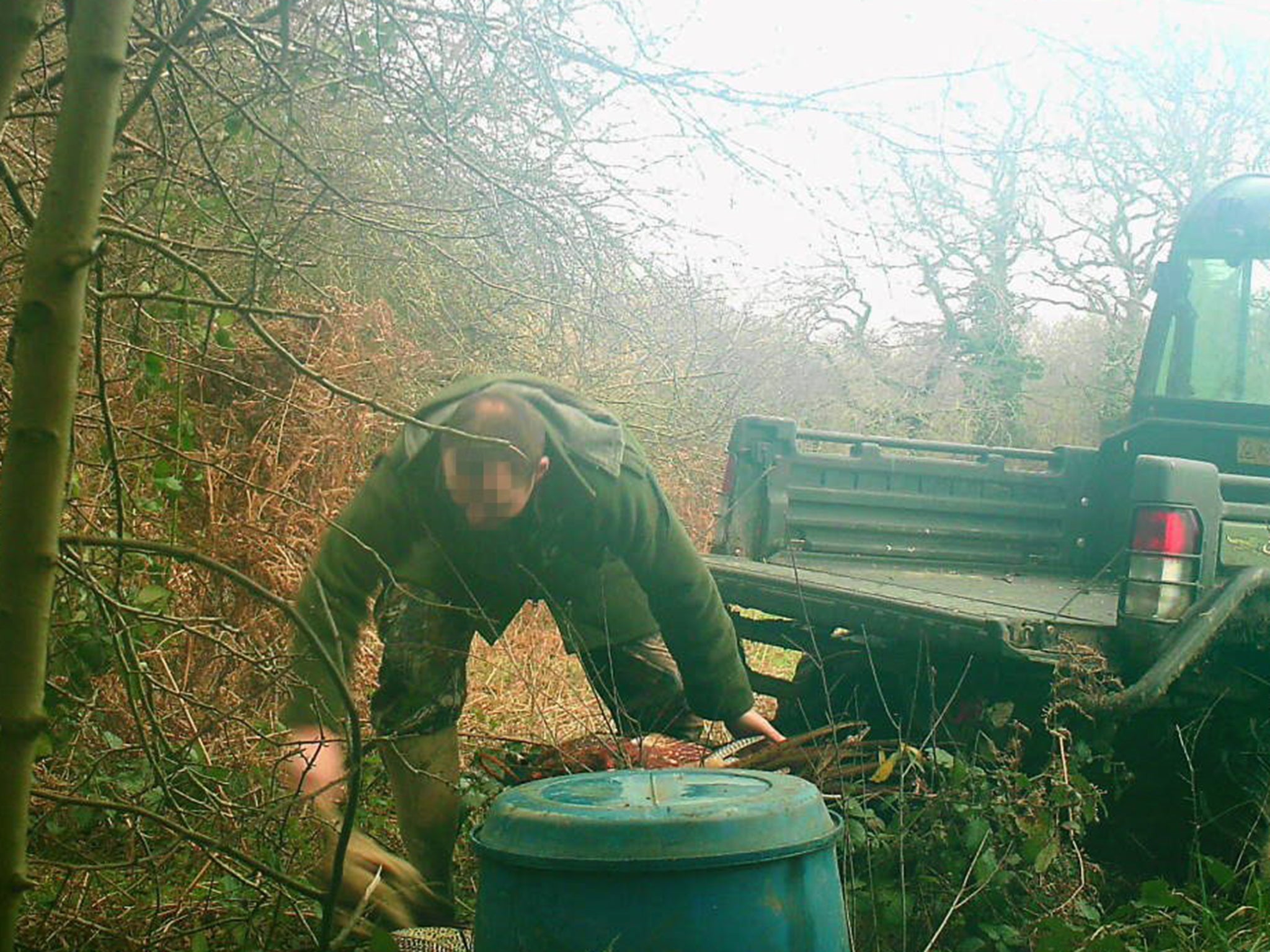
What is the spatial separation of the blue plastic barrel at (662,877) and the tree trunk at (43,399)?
0.81 m

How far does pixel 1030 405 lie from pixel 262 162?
11889 millimetres

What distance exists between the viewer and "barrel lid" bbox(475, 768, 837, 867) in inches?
87.2

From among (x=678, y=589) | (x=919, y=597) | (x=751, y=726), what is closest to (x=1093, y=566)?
(x=919, y=597)

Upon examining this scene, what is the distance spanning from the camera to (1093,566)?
613 centimetres

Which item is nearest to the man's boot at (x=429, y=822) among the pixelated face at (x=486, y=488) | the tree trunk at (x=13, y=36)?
the pixelated face at (x=486, y=488)

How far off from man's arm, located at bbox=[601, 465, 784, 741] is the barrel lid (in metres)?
1.20

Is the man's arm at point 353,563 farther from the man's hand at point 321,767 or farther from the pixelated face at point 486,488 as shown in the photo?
the pixelated face at point 486,488

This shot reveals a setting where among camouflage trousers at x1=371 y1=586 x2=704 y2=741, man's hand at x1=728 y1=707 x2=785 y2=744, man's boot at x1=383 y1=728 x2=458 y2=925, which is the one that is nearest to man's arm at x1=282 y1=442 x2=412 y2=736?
camouflage trousers at x1=371 y1=586 x2=704 y2=741

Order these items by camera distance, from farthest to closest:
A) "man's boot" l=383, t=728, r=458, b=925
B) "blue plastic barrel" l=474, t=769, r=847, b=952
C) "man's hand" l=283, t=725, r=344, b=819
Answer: "man's boot" l=383, t=728, r=458, b=925, "man's hand" l=283, t=725, r=344, b=819, "blue plastic barrel" l=474, t=769, r=847, b=952

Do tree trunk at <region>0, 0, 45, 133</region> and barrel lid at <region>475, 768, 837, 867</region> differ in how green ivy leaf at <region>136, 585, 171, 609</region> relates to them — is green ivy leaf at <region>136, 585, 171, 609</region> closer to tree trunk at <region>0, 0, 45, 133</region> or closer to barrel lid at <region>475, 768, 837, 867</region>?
barrel lid at <region>475, 768, 837, 867</region>

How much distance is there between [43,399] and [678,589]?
220 cm

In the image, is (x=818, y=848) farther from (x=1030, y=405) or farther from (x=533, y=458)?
(x=1030, y=405)

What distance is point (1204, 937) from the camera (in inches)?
145

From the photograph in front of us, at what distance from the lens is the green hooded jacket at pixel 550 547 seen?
3.50 meters
